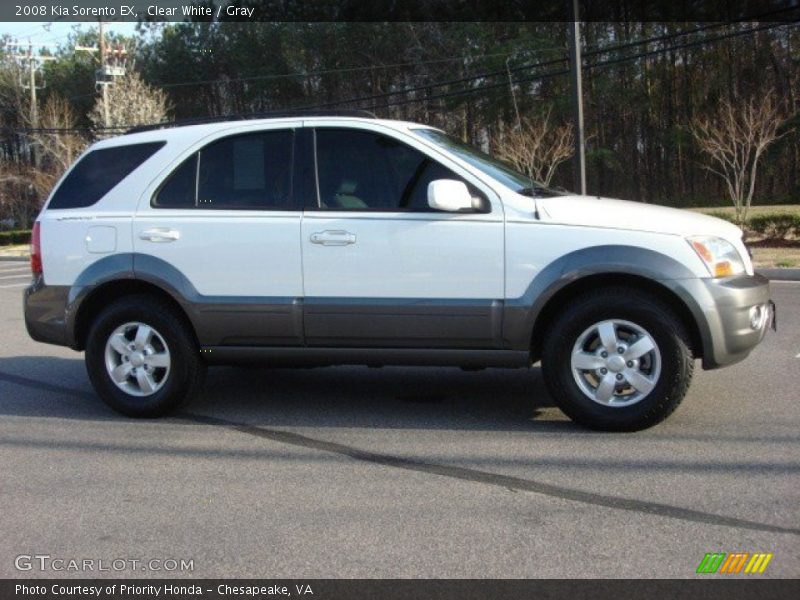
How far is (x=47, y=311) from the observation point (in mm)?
6648

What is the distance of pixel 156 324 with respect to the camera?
6.38 metres

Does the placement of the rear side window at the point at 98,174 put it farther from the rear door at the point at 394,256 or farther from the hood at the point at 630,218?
the hood at the point at 630,218

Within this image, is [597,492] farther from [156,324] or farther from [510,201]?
[156,324]

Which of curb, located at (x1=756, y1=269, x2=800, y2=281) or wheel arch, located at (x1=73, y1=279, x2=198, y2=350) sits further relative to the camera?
curb, located at (x1=756, y1=269, x2=800, y2=281)

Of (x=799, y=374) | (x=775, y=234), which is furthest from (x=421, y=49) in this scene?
→ (x=799, y=374)

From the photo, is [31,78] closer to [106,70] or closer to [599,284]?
[106,70]

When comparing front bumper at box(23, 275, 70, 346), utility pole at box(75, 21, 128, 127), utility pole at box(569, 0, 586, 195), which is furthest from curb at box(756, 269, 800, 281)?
utility pole at box(75, 21, 128, 127)

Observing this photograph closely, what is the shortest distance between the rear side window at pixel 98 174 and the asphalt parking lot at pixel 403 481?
1.54 metres

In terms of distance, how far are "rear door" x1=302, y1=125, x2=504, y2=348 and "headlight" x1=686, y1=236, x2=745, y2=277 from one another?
3.84 feet

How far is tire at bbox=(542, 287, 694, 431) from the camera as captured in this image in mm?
5633

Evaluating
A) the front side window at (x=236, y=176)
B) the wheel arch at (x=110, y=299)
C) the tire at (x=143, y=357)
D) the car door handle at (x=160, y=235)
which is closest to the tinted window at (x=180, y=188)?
the front side window at (x=236, y=176)

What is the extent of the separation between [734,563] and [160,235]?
13.6 ft

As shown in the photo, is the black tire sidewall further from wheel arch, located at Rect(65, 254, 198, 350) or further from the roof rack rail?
the roof rack rail

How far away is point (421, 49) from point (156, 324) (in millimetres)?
43767
